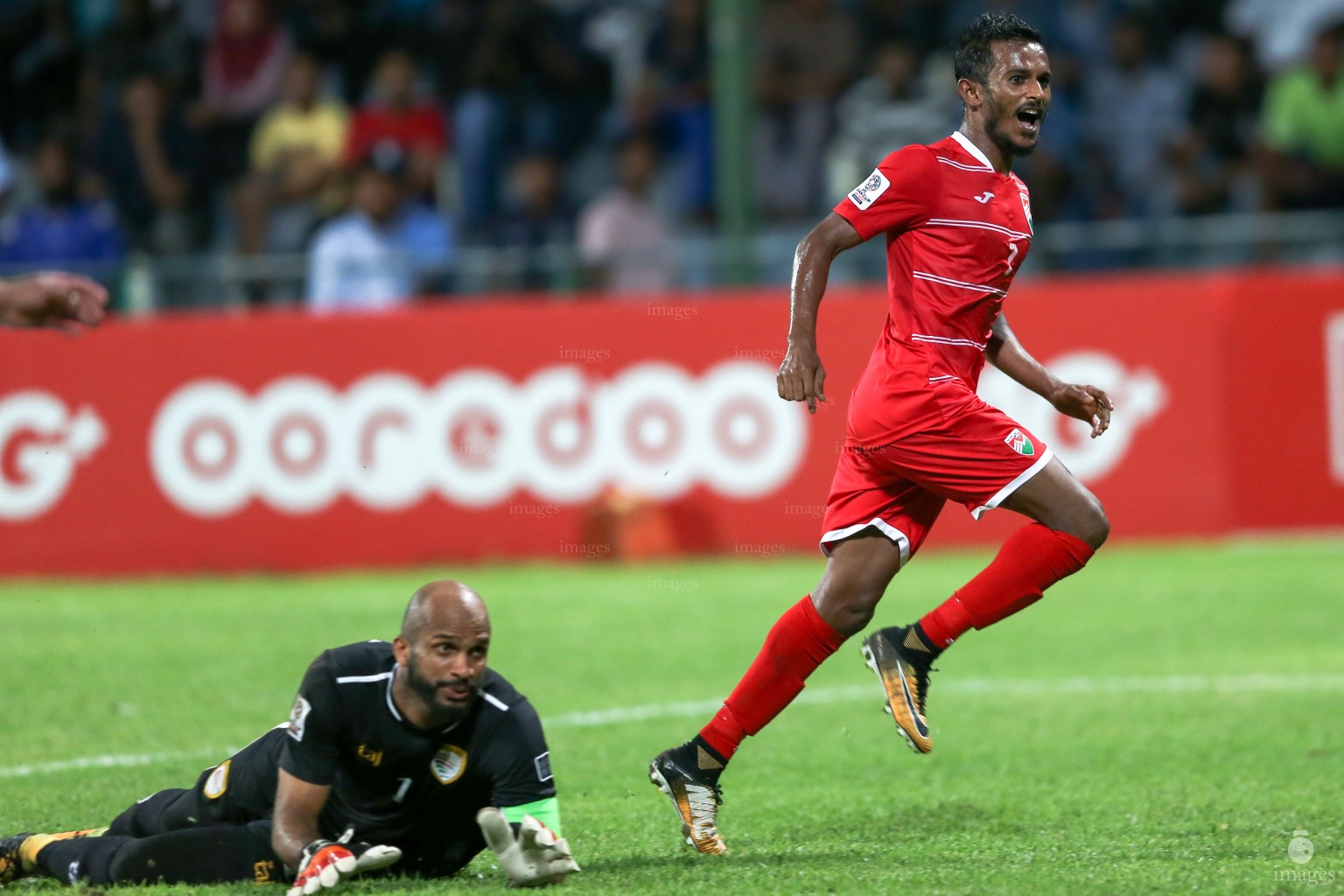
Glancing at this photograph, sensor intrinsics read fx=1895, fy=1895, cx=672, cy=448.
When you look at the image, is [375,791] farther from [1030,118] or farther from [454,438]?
[454,438]

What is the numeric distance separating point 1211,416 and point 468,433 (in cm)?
529

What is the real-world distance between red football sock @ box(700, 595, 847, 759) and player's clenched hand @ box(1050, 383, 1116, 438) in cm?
108

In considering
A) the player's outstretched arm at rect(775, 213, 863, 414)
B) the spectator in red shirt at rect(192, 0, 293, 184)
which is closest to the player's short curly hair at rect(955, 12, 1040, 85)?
the player's outstretched arm at rect(775, 213, 863, 414)

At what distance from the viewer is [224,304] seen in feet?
46.1

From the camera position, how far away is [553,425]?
1334 centimetres

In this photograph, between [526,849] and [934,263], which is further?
[934,263]

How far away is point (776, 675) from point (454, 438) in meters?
7.83

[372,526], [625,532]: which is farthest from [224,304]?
[625,532]

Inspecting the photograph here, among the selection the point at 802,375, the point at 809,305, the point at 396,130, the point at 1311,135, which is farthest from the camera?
the point at 396,130

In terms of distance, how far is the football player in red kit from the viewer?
18.8ft

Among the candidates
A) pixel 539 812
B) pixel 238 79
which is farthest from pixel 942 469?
pixel 238 79

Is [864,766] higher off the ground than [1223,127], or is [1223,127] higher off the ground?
[1223,127]

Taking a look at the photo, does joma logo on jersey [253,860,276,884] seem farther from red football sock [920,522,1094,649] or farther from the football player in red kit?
red football sock [920,522,1094,649]

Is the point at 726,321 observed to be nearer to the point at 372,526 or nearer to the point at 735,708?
the point at 372,526
